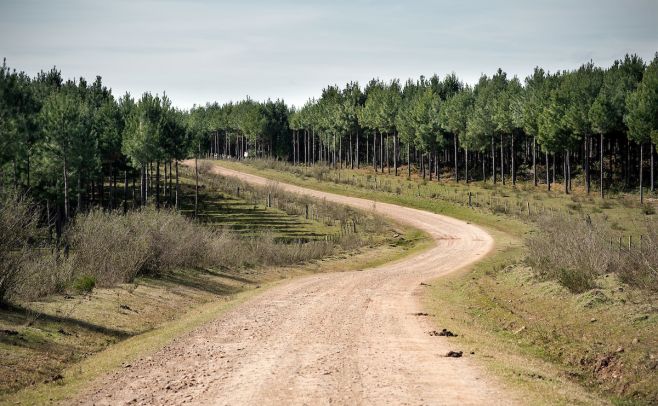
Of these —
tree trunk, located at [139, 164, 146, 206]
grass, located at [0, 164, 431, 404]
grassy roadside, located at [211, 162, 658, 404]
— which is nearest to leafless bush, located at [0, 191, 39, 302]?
grass, located at [0, 164, 431, 404]

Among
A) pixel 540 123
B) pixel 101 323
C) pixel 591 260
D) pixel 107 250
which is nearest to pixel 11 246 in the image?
pixel 101 323

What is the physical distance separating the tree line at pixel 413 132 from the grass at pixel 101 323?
16444 mm

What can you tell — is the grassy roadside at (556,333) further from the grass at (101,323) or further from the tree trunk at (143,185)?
the tree trunk at (143,185)

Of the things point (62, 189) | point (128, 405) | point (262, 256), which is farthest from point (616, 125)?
point (128, 405)

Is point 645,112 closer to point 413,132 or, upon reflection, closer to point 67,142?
point 413,132

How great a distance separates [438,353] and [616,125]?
72094 mm

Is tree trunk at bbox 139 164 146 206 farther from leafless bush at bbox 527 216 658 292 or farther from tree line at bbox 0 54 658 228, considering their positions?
leafless bush at bbox 527 216 658 292

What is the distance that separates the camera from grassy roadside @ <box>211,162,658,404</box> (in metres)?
12.8

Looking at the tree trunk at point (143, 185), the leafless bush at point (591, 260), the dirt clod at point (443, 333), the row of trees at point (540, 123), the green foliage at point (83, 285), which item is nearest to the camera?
the dirt clod at point (443, 333)

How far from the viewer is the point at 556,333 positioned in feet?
59.2

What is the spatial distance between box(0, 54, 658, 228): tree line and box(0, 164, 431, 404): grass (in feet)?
53.9

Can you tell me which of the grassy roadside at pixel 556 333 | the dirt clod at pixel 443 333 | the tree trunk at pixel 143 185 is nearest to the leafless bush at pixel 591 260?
the grassy roadside at pixel 556 333

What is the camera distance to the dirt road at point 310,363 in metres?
11.1

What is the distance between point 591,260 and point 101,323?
16.0 metres
